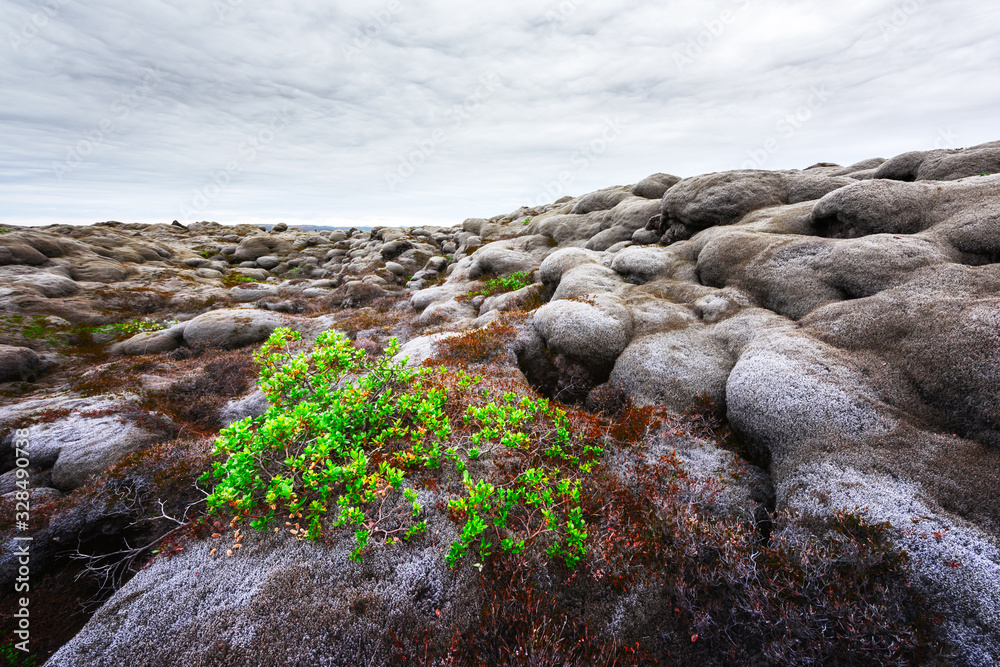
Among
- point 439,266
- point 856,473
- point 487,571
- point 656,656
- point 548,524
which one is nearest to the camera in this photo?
point 656,656

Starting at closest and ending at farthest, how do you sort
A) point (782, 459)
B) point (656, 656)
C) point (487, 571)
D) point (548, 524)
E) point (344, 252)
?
point (656, 656), point (487, 571), point (548, 524), point (782, 459), point (344, 252)

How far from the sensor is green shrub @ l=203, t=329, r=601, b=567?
7117 millimetres

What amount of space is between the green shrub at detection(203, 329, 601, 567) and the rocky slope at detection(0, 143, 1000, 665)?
793mm

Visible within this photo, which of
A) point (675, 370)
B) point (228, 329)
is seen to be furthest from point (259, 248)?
point (675, 370)

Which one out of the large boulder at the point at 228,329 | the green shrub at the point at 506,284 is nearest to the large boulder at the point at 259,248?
the large boulder at the point at 228,329

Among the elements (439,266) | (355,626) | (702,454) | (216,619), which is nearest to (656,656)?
(355,626)

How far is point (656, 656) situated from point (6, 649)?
12355 millimetres

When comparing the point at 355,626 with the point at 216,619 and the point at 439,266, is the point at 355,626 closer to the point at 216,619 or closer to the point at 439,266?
the point at 216,619

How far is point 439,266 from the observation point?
51.1 m

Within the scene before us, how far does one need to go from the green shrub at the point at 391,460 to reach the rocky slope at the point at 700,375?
793mm

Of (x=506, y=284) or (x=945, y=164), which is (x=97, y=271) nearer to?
(x=506, y=284)

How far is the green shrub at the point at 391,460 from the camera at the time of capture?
712 centimetres

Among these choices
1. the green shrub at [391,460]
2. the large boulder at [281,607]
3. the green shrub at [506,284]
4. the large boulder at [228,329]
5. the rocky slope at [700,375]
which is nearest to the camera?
the large boulder at [281,607]

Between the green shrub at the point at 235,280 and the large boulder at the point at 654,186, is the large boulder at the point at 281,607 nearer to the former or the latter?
the large boulder at the point at 654,186
